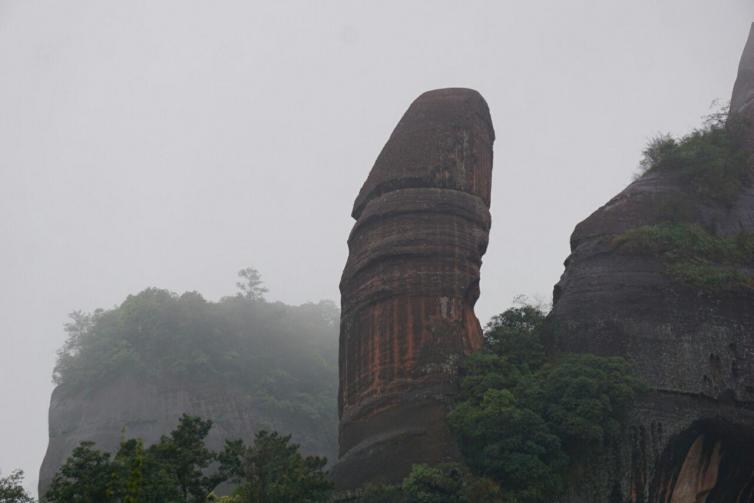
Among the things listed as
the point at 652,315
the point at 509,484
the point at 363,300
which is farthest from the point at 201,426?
the point at 652,315

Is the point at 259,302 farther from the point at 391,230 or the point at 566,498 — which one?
the point at 566,498

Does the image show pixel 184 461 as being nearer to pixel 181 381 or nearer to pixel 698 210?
pixel 698 210

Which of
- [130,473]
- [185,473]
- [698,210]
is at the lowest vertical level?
[130,473]

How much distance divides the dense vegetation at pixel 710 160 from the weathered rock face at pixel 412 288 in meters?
Result: 5.49

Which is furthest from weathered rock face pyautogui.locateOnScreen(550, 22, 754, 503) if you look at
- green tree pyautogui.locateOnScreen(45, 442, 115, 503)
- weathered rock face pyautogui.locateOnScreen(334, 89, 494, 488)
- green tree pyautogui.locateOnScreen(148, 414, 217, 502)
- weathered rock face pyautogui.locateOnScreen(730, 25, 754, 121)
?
weathered rock face pyautogui.locateOnScreen(730, 25, 754, 121)

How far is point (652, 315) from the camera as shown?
24.1 meters

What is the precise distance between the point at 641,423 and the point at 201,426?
10.1m

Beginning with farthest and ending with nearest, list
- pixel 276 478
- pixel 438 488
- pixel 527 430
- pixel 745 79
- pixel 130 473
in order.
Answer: pixel 745 79 < pixel 527 430 < pixel 438 488 < pixel 276 478 < pixel 130 473

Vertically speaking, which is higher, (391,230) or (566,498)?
(391,230)

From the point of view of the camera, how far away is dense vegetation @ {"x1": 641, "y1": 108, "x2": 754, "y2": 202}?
93.4 feet

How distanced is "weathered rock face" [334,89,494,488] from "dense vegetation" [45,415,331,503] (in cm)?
512

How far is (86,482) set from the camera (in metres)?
14.8

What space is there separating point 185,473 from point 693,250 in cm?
1513

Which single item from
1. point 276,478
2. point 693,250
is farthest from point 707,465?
point 276,478
